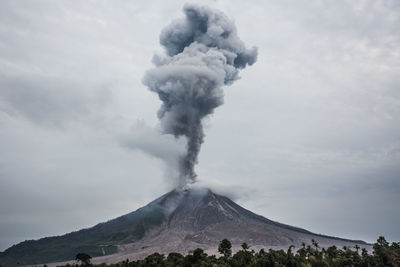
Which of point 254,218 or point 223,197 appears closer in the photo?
point 254,218

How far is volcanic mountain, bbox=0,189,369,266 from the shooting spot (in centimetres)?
13950

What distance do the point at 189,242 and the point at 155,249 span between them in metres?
14.0

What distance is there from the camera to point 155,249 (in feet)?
437

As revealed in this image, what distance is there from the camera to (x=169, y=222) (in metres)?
172

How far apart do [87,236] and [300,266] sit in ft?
463

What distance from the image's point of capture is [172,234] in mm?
153750

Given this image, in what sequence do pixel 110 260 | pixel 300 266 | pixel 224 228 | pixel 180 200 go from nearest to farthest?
1. pixel 300 266
2. pixel 110 260
3. pixel 224 228
4. pixel 180 200

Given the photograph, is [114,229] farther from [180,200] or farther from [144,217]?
[180,200]

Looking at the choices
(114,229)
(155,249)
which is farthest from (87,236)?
(155,249)

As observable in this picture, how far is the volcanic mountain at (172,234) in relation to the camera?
13950cm

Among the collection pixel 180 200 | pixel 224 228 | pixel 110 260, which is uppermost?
pixel 180 200

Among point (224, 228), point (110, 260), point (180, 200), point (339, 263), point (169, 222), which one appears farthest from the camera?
point (180, 200)

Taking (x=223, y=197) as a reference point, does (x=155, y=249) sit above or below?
below

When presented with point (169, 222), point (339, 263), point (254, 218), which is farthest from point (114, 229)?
point (339, 263)
